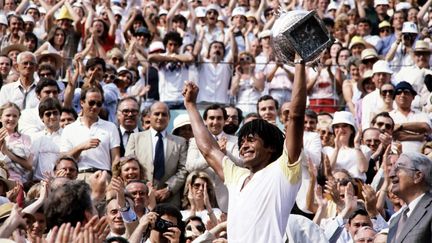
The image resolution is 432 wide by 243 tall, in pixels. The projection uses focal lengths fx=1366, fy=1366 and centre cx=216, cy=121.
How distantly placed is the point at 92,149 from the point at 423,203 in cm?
592

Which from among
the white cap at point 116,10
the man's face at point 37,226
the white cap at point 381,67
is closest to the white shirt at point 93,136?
the white cap at point 381,67

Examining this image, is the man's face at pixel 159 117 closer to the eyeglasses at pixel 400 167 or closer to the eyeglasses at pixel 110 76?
the eyeglasses at pixel 110 76

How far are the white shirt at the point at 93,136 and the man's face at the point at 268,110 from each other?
2016 mm

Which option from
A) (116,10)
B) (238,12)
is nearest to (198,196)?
(238,12)

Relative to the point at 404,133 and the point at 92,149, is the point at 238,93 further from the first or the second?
the point at 92,149

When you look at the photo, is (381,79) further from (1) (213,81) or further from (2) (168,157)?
(2) (168,157)

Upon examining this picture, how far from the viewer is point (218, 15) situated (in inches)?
894

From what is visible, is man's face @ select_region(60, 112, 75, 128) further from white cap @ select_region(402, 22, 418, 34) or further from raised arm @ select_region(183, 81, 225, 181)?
white cap @ select_region(402, 22, 418, 34)

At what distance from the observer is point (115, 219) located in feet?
39.8

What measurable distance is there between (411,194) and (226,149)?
14.0 feet

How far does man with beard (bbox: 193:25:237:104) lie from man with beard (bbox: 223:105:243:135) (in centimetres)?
354

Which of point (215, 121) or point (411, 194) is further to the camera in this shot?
point (215, 121)

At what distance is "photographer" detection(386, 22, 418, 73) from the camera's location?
2061 centimetres

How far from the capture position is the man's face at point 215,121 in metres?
15.0
